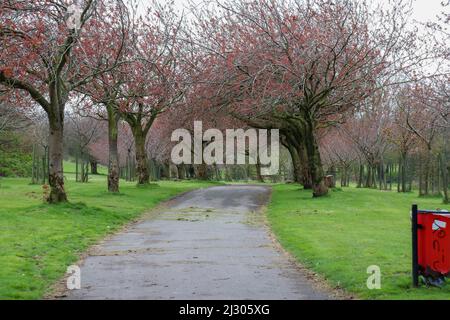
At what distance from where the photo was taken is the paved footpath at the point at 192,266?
9039 millimetres

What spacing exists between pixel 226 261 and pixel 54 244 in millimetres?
4501

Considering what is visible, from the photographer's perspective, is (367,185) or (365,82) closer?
(365,82)

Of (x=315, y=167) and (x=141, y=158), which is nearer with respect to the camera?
(x=315, y=167)

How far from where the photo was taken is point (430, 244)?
8.88 metres

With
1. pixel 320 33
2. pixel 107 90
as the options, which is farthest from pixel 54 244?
pixel 320 33

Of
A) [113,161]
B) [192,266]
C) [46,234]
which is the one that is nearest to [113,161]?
[113,161]

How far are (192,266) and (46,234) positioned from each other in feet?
19.1

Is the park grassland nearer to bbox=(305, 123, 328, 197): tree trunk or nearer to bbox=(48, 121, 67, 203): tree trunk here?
bbox=(305, 123, 328, 197): tree trunk

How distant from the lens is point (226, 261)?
12.0 m

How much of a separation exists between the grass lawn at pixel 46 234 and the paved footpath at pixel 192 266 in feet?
2.00

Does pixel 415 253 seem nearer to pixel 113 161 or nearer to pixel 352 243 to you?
pixel 352 243

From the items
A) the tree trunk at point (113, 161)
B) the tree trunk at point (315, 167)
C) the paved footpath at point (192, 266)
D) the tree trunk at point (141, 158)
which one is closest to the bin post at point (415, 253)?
the paved footpath at point (192, 266)
